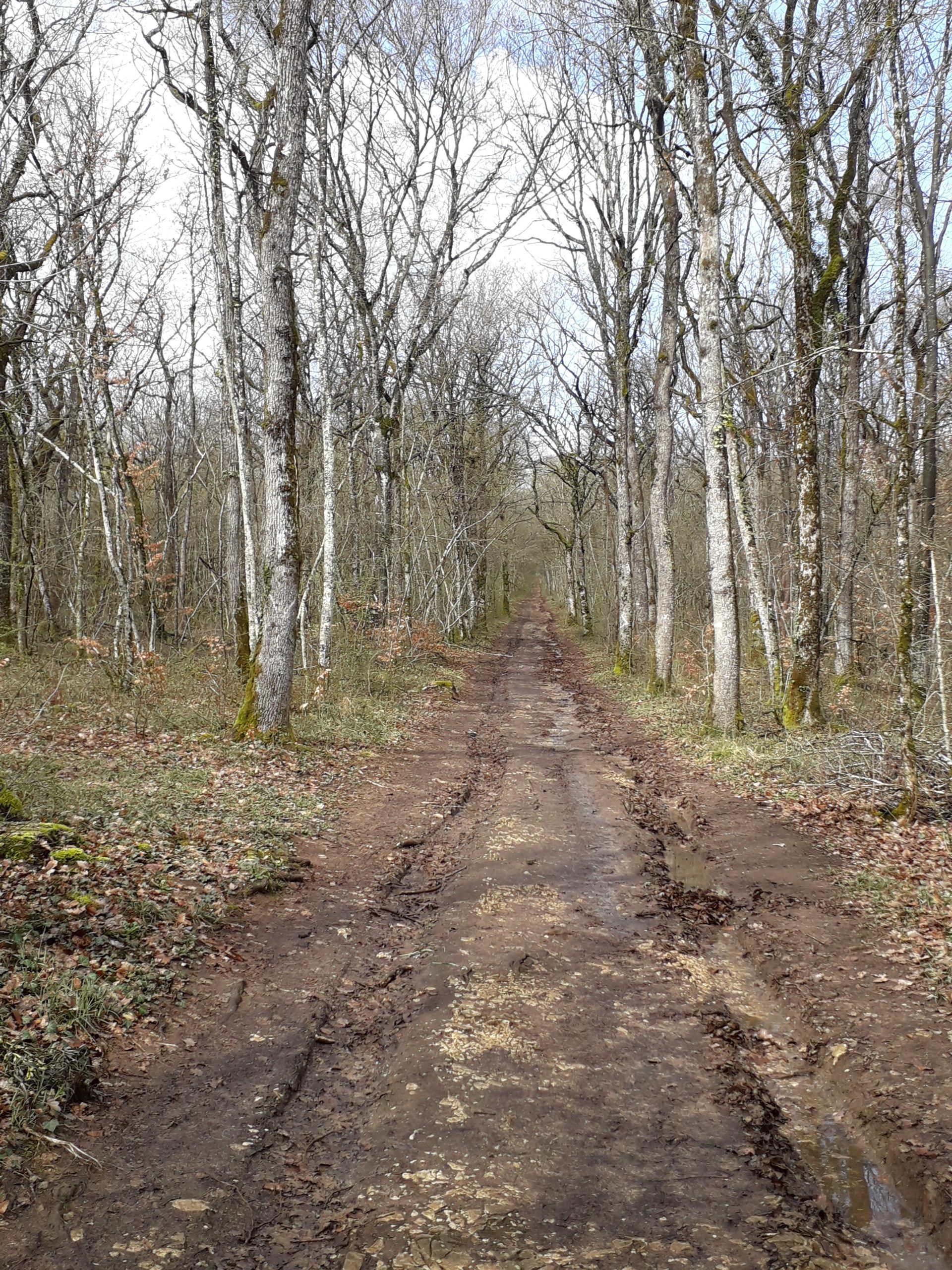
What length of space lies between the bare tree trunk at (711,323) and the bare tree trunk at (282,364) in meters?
5.31

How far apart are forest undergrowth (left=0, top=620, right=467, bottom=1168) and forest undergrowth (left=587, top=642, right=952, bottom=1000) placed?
4.64m

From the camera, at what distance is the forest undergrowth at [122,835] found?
398cm

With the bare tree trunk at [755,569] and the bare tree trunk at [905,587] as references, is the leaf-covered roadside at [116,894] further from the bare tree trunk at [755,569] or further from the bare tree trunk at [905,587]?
the bare tree trunk at [755,569]

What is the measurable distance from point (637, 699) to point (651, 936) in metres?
10.6

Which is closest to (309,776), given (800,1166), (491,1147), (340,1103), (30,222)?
(340,1103)

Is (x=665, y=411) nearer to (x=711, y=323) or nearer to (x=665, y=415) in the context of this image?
(x=665, y=415)

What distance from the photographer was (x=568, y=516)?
58812mm

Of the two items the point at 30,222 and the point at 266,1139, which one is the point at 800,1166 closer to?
the point at 266,1139

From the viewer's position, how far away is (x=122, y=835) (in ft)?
21.2

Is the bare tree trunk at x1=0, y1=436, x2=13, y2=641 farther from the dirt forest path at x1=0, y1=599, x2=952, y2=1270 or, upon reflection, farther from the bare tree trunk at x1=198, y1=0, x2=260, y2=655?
the dirt forest path at x1=0, y1=599, x2=952, y2=1270

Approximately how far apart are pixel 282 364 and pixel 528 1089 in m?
8.65

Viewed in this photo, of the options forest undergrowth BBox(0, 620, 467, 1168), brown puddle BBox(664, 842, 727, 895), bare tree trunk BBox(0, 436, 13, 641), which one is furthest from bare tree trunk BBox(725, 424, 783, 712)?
bare tree trunk BBox(0, 436, 13, 641)

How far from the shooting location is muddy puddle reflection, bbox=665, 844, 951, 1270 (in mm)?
3109

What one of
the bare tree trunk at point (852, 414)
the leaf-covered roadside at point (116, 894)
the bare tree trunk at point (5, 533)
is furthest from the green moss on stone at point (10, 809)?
the bare tree trunk at point (5, 533)
